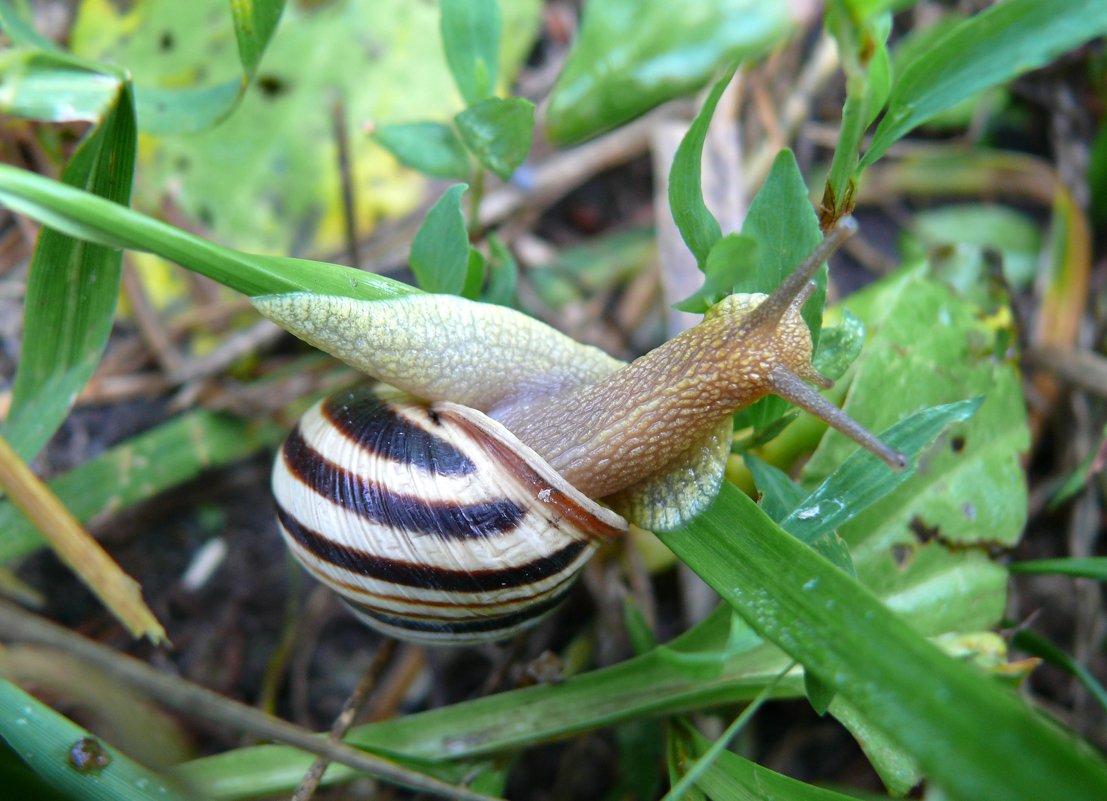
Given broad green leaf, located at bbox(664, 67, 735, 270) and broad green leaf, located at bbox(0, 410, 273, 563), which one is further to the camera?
broad green leaf, located at bbox(0, 410, 273, 563)

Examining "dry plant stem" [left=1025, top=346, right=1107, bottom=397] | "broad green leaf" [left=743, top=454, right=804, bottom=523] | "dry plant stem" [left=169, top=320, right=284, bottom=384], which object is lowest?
"dry plant stem" [left=169, top=320, right=284, bottom=384]

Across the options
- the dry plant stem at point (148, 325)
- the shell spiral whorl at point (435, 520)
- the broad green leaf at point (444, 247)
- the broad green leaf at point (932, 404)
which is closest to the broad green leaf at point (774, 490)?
the broad green leaf at point (932, 404)

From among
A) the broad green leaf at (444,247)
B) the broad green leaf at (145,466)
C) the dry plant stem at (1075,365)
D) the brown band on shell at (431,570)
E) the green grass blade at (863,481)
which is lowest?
the broad green leaf at (145,466)

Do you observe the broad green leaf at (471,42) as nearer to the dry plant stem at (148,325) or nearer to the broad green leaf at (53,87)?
the broad green leaf at (53,87)

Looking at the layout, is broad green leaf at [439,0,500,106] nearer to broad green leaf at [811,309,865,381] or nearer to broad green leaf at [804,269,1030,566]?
broad green leaf at [811,309,865,381]

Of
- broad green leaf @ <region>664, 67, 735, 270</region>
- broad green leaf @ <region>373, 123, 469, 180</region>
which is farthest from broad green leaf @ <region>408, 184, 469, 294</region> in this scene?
broad green leaf @ <region>664, 67, 735, 270</region>

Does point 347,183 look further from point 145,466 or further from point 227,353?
point 145,466
